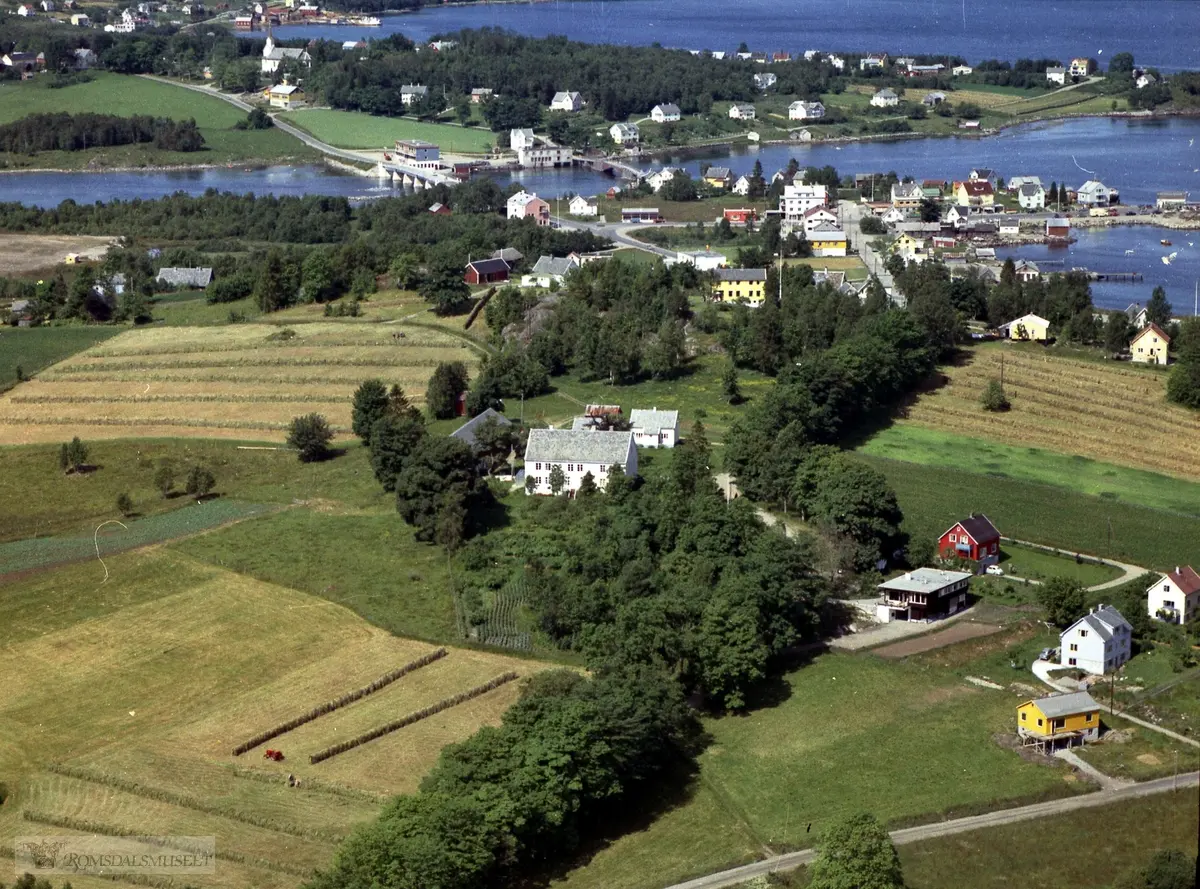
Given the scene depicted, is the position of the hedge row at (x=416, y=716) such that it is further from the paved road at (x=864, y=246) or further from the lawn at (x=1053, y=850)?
the paved road at (x=864, y=246)

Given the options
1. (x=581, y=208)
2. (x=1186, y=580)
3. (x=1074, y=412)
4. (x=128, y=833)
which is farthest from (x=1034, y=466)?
(x=581, y=208)

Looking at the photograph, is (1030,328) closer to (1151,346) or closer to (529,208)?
(1151,346)

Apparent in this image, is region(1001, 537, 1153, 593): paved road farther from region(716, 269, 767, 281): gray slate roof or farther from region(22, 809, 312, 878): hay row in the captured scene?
region(716, 269, 767, 281): gray slate roof

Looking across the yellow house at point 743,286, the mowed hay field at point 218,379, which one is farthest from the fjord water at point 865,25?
the mowed hay field at point 218,379

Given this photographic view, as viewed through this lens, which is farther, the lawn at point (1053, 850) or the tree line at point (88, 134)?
the tree line at point (88, 134)

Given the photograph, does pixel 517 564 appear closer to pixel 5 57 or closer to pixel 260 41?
pixel 5 57

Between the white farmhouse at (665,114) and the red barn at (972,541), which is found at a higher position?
the white farmhouse at (665,114)

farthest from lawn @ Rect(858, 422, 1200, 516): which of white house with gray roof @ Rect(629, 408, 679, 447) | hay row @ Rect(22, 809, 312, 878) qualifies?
hay row @ Rect(22, 809, 312, 878)
